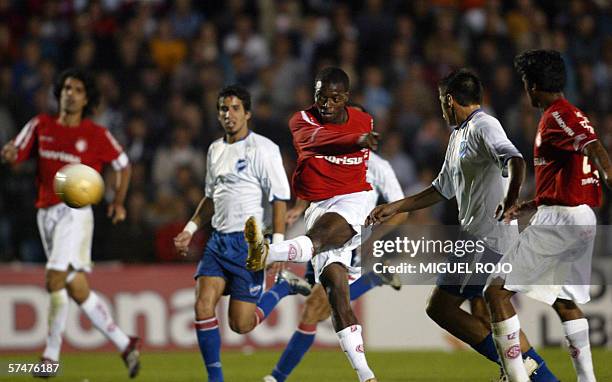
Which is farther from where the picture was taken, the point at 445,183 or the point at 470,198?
the point at 445,183

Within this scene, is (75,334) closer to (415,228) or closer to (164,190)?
(164,190)

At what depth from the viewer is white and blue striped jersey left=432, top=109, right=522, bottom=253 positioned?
7000 millimetres

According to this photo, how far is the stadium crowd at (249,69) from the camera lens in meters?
13.6

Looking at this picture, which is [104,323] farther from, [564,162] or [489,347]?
[564,162]

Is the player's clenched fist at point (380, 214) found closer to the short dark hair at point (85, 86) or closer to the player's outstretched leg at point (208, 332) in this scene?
the player's outstretched leg at point (208, 332)

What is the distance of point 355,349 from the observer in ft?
23.7

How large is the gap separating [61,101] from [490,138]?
4.77m

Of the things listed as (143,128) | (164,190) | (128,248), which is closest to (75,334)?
(128,248)

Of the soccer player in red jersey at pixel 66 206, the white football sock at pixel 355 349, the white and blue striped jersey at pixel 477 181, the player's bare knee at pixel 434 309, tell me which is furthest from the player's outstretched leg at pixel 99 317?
the white and blue striped jersey at pixel 477 181

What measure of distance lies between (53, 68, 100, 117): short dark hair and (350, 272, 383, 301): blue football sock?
321cm

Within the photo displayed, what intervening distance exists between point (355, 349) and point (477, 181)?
143 centimetres

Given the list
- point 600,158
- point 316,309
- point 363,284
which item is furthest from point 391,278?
point 600,158

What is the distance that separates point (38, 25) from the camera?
1566 cm

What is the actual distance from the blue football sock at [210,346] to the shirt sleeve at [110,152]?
2482 mm
